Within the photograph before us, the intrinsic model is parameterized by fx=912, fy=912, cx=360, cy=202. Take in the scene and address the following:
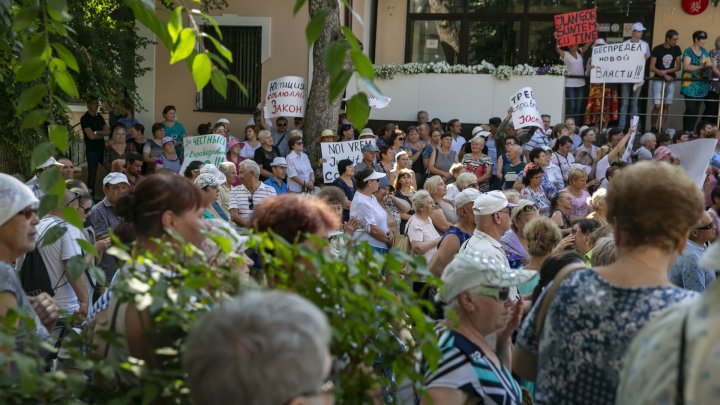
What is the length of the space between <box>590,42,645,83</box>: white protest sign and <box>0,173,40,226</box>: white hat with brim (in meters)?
13.9

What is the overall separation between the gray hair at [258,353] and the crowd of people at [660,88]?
1560 centimetres

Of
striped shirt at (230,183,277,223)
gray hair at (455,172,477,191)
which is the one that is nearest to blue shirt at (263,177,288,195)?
striped shirt at (230,183,277,223)

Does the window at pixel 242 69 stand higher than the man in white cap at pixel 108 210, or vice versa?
the window at pixel 242 69

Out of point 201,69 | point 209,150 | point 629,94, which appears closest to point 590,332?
point 201,69

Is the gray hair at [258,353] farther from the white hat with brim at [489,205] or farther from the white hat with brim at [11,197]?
the white hat with brim at [489,205]

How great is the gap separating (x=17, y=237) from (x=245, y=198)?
6543mm

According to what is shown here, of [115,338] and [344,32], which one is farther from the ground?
[344,32]

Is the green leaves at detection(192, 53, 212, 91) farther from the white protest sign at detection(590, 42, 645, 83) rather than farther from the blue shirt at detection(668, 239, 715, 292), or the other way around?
the white protest sign at detection(590, 42, 645, 83)

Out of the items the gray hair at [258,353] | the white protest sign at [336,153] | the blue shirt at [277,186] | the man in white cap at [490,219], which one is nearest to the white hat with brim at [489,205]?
the man in white cap at [490,219]

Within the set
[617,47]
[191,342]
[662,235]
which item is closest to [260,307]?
[191,342]

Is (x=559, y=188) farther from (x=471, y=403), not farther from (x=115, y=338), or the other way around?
(x=115, y=338)

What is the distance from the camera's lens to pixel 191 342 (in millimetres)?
2070

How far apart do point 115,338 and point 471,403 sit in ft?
4.37

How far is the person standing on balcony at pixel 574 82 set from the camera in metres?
17.7
